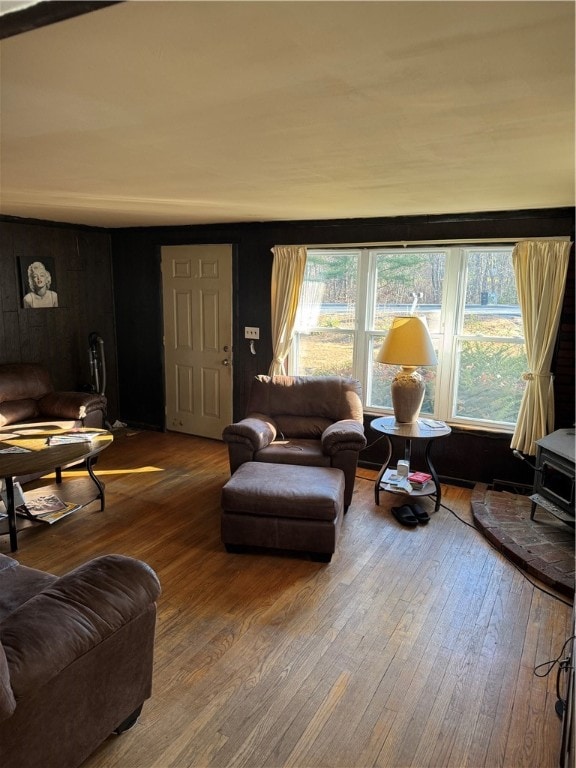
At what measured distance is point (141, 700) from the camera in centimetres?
199

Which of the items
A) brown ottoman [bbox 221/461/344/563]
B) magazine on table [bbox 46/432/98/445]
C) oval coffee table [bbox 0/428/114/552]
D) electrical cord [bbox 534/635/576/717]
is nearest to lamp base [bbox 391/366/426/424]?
brown ottoman [bbox 221/461/344/563]

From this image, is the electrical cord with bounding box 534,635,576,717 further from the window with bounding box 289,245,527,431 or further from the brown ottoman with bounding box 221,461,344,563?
the window with bounding box 289,245,527,431

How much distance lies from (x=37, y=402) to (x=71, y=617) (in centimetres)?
360

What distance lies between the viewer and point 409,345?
383 centimetres

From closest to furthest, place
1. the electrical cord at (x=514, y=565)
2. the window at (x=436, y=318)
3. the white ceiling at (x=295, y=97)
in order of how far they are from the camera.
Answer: the white ceiling at (x=295, y=97)
the electrical cord at (x=514, y=565)
the window at (x=436, y=318)

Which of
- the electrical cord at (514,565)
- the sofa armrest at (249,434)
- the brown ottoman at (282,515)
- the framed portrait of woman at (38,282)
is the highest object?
the framed portrait of woman at (38,282)

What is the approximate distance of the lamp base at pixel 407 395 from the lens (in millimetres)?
3996

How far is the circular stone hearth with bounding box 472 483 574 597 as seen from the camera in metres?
2.97

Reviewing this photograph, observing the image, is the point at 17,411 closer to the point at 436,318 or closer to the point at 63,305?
the point at 63,305

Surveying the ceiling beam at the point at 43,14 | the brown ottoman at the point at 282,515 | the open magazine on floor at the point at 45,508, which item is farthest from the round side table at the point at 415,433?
the ceiling beam at the point at 43,14

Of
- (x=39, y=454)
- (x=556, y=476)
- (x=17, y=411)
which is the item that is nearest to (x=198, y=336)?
(x=17, y=411)

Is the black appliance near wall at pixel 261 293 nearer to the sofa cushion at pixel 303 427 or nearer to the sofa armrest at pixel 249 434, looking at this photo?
the sofa cushion at pixel 303 427

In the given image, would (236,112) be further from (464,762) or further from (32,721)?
(464,762)

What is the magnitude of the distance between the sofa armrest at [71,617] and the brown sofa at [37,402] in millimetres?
2961
